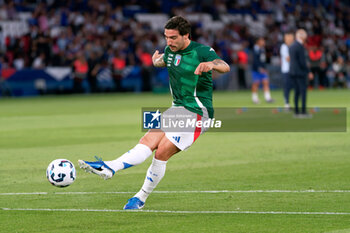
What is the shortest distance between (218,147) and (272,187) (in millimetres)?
4834

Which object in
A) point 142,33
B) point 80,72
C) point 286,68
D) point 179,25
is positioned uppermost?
point 179,25

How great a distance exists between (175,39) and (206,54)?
389mm

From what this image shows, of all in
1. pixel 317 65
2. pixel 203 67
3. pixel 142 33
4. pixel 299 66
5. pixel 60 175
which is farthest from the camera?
pixel 317 65

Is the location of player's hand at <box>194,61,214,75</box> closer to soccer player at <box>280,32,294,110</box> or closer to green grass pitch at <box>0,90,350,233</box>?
green grass pitch at <box>0,90,350,233</box>

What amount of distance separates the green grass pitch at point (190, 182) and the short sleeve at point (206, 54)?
1664 mm

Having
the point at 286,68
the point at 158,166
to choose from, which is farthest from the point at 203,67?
the point at 286,68

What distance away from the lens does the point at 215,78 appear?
37875mm

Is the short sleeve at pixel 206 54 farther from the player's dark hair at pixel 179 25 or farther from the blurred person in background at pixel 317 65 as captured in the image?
the blurred person in background at pixel 317 65

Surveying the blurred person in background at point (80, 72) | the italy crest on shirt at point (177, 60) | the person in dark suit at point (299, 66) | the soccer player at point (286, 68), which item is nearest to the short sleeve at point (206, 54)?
the italy crest on shirt at point (177, 60)

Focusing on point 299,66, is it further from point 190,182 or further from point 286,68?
point 190,182

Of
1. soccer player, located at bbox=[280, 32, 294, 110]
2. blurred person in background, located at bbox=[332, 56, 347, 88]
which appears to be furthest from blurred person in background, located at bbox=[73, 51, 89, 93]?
blurred person in background, located at bbox=[332, 56, 347, 88]

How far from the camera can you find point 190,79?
27.6 feet

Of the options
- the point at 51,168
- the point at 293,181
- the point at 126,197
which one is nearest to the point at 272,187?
the point at 293,181

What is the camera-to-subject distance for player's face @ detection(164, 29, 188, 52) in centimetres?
822
